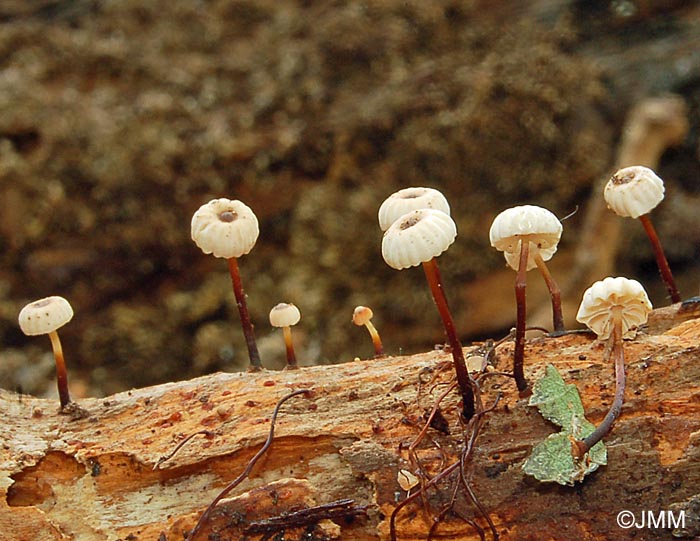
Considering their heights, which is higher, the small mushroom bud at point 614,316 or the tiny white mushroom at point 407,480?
the small mushroom bud at point 614,316

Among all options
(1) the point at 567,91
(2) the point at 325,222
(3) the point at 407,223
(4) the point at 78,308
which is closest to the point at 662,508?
(3) the point at 407,223

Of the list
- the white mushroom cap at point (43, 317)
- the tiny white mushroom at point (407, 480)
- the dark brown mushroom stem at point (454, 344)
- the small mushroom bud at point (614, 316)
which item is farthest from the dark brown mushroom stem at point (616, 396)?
the white mushroom cap at point (43, 317)

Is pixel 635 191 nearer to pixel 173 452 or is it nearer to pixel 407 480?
pixel 407 480

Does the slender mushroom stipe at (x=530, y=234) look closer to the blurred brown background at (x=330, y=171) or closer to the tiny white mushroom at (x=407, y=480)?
the tiny white mushroom at (x=407, y=480)

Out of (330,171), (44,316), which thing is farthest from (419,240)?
(330,171)

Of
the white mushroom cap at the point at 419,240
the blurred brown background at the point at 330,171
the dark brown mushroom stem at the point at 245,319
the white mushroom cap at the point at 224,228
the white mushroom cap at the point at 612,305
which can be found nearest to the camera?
the white mushroom cap at the point at 419,240

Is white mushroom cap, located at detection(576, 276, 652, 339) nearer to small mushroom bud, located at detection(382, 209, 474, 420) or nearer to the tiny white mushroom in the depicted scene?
small mushroom bud, located at detection(382, 209, 474, 420)
